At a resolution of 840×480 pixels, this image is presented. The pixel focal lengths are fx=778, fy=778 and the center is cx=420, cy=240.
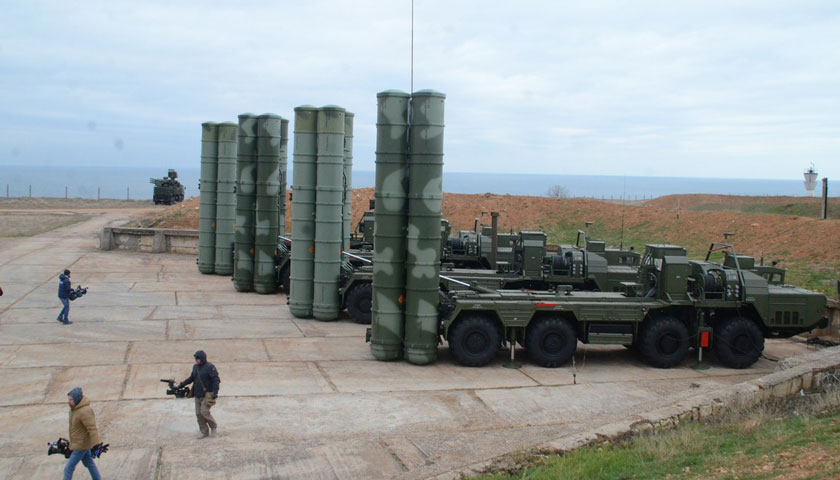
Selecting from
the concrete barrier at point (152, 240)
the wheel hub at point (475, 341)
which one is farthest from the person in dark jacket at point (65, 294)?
the concrete barrier at point (152, 240)

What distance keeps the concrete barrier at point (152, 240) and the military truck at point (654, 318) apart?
A: 21.2 metres

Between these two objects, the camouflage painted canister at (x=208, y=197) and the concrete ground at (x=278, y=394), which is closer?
the concrete ground at (x=278, y=394)

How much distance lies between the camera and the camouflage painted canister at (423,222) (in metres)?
14.9

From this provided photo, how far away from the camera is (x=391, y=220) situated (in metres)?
15.1

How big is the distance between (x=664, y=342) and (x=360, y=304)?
24.7 ft

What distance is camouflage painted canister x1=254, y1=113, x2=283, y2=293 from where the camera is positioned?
2288cm

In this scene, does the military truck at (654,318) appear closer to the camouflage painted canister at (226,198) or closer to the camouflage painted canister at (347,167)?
the camouflage painted canister at (347,167)

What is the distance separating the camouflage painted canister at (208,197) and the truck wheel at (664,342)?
17.0 m

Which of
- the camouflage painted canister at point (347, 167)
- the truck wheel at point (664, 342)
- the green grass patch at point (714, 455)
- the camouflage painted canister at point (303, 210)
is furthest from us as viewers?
the camouflage painted canister at point (347, 167)

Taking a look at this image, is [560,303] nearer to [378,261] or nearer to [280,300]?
[378,261]

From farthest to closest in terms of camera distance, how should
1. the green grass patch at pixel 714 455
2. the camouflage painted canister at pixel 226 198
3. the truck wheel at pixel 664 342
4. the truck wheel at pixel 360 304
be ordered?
1. the camouflage painted canister at pixel 226 198
2. the truck wheel at pixel 360 304
3. the truck wheel at pixel 664 342
4. the green grass patch at pixel 714 455

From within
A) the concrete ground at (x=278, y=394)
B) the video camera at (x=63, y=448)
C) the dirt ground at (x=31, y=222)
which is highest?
the dirt ground at (x=31, y=222)

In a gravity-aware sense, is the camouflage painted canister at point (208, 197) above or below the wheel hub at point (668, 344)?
above

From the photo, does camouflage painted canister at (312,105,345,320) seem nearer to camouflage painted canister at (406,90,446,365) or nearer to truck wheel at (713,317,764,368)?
camouflage painted canister at (406,90,446,365)
